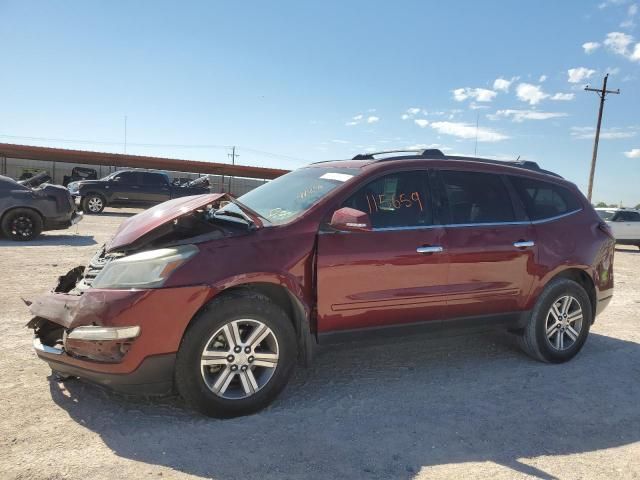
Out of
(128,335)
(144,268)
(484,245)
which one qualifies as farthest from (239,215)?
(484,245)

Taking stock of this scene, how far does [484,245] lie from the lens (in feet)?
13.8

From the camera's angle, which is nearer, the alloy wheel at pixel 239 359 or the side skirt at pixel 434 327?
the alloy wheel at pixel 239 359

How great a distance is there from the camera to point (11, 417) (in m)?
3.21

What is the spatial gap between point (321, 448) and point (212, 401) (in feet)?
2.42

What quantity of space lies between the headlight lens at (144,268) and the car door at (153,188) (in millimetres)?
17573

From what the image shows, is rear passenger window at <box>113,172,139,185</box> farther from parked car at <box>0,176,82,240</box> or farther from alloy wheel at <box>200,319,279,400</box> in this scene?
alloy wheel at <box>200,319,279,400</box>

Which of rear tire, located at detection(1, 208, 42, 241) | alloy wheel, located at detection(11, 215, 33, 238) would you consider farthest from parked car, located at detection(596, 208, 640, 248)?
alloy wheel, located at detection(11, 215, 33, 238)

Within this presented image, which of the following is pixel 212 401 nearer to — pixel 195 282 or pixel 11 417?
pixel 195 282

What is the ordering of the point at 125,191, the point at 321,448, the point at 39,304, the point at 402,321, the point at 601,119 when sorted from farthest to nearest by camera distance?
1. the point at 601,119
2. the point at 125,191
3. the point at 402,321
4. the point at 39,304
5. the point at 321,448

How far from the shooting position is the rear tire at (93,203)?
19.5 metres

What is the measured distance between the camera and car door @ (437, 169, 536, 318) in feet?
13.5

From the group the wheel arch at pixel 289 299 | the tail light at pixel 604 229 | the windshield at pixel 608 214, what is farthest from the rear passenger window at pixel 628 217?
the wheel arch at pixel 289 299

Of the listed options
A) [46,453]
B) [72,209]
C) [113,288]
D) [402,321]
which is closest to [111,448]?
[46,453]

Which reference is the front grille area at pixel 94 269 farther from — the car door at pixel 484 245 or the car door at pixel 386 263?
the car door at pixel 484 245
